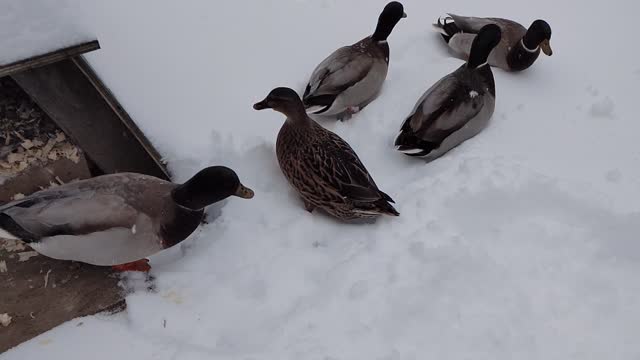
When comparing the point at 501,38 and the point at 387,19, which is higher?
the point at 387,19

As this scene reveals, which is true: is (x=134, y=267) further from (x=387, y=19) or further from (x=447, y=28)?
(x=447, y=28)

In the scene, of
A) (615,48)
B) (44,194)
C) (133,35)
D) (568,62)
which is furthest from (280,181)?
(615,48)

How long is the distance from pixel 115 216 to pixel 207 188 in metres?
0.40

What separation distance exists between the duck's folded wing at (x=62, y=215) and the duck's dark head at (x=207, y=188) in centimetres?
24

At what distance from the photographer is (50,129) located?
10.1 feet

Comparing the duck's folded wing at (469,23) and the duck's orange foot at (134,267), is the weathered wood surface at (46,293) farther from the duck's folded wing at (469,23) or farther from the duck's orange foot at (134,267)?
the duck's folded wing at (469,23)

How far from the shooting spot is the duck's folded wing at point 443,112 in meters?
3.02

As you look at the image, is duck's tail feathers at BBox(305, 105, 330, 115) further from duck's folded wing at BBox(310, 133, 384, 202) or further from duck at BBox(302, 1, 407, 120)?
duck's folded wing at BBox(310, 133, 384, 202)

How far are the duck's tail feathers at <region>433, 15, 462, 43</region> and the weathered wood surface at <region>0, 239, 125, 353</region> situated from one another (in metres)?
2.75

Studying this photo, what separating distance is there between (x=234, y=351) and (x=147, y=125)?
54.6 inches

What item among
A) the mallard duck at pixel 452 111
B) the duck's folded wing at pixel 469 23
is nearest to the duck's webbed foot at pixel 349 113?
the mallard duck at pixel 452 111

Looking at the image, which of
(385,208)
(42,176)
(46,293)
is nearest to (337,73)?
(385,208)

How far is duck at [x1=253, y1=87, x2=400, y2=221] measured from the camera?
270 cm

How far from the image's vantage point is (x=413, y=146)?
3008mm
